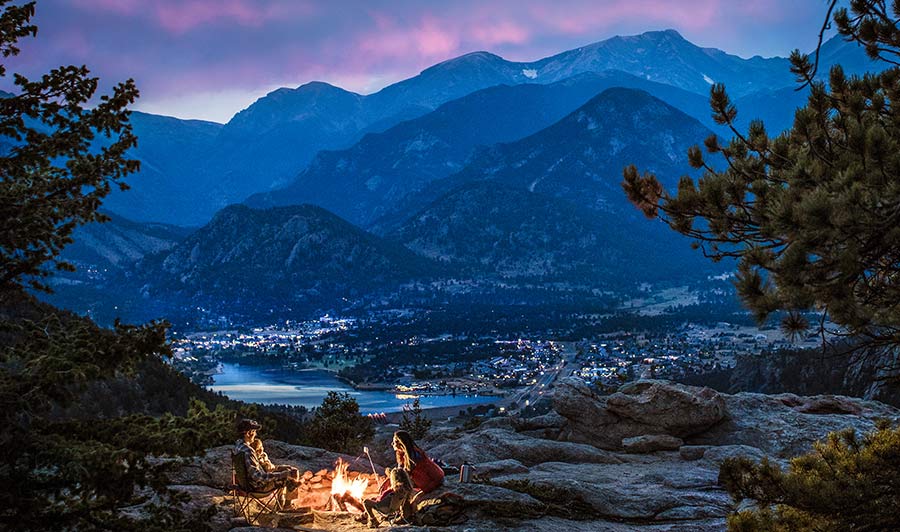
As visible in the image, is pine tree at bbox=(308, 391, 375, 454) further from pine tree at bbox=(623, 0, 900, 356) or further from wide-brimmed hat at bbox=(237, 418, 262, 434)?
pine tree at bbox=(623, 0, 900, 356)

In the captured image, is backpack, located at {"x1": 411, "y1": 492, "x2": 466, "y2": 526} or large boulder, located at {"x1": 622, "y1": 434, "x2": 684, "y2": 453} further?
large boulder, located at {"x1": 622, "y1": 434, "x2": 684, "y2": 453}

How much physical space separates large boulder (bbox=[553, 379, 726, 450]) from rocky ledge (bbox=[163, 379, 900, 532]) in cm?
3

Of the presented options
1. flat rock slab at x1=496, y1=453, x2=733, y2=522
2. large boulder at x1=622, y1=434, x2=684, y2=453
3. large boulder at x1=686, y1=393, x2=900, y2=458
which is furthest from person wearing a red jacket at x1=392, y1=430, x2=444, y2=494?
large boulder at x1=686, y1=393, x2=900, y2=458

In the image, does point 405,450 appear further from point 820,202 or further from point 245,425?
point 820,202

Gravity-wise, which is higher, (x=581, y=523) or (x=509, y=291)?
(x=509, y=291)

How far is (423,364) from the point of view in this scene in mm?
115875

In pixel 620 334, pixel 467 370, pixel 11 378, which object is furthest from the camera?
pixel 620 334

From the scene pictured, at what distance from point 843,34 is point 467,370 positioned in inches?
3844

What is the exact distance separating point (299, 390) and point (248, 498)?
295ft

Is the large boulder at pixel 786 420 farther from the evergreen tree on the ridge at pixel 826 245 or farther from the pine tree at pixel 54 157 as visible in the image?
the pine tree at pixel 54 157

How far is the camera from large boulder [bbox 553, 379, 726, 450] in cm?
1986

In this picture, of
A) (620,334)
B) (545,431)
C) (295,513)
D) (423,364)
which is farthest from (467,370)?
(295,513)

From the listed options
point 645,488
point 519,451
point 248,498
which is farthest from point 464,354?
point 248,498

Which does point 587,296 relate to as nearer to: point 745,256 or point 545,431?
point 545,431
